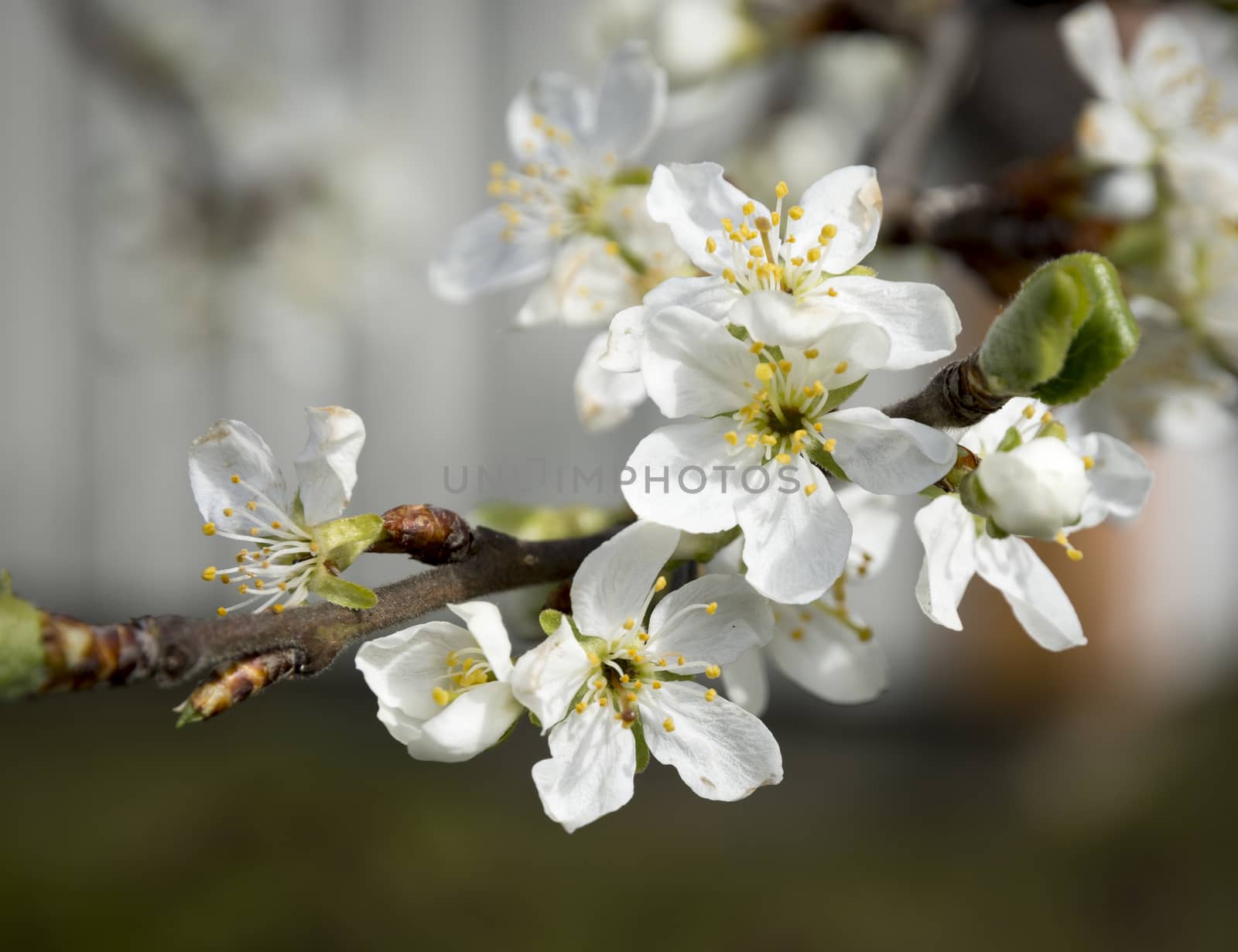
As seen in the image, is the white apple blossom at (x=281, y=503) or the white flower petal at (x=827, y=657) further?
the white flower petal at (x=827, y=657)

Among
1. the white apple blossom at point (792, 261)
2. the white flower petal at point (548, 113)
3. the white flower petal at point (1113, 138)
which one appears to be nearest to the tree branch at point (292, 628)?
the white apple blossom at point (792, 261)

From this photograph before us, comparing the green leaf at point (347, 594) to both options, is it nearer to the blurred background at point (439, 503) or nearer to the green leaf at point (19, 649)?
the green leaf at point (19, 649)

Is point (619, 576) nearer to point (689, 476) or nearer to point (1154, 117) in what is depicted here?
point (689, 476)

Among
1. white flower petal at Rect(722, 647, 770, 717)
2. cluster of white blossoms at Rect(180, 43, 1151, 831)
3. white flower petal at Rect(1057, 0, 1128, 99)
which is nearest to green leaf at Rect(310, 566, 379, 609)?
cluster of white blossoms at Rect(180, 43, 1151, 831)

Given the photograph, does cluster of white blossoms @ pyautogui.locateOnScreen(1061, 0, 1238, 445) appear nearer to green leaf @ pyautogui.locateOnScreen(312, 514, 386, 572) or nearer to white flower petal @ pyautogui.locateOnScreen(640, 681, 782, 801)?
white flower petal @ pyautogui.locateOnScreen(640, 681, 782, 801)

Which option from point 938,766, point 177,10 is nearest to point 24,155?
point 177,10

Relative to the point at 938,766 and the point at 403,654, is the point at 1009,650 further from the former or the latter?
the point at 403,654
